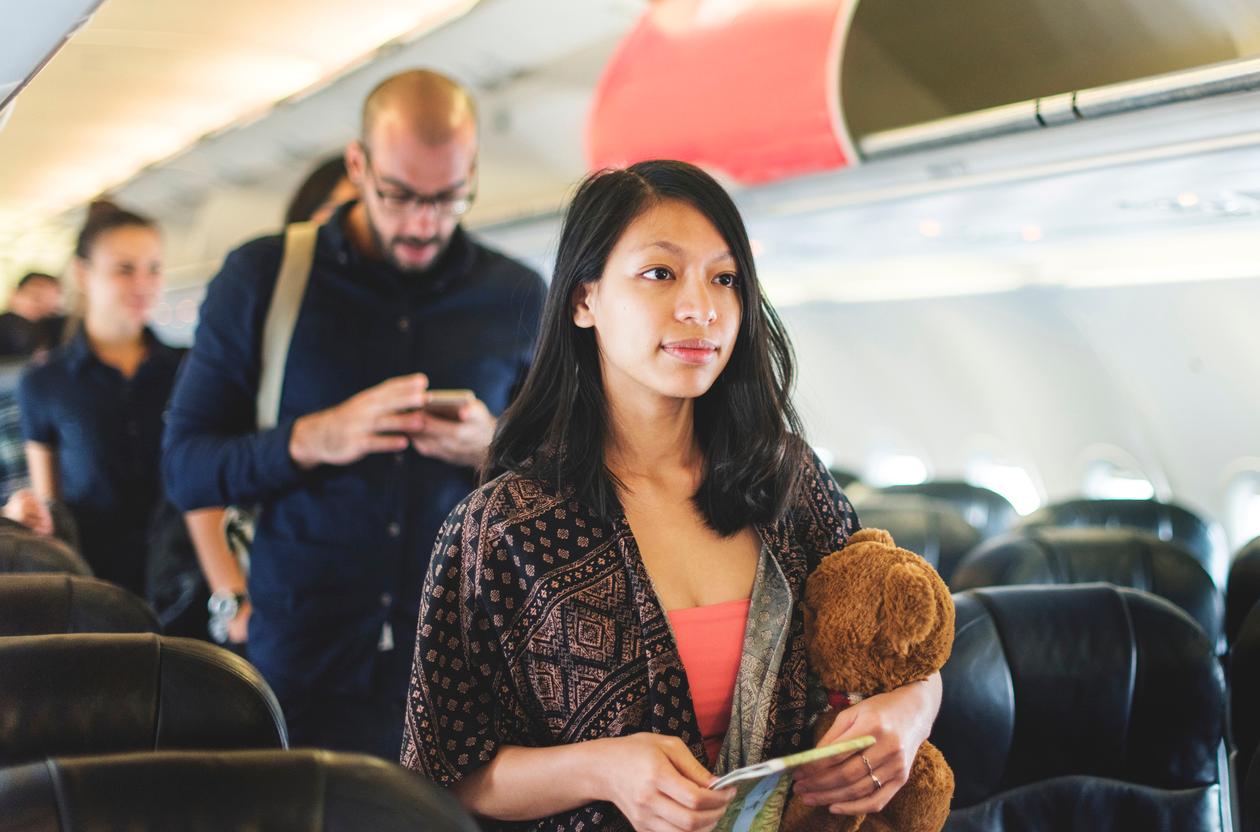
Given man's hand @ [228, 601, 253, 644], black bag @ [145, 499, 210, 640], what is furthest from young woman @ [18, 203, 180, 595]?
man's hand @ [228, 601, 253, 644]

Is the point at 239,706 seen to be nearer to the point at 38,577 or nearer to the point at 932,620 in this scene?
the point at 38,577

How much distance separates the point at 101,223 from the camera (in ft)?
14.2

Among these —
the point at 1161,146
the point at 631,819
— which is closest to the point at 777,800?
the point at 631,819

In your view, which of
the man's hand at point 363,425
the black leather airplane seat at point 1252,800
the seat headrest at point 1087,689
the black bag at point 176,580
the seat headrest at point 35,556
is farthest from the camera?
the black bag at point 176,580

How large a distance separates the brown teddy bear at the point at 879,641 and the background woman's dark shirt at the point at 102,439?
10.1 ft

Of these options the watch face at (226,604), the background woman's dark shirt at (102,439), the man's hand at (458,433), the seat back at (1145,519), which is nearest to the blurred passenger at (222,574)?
the watch face at (226,604)

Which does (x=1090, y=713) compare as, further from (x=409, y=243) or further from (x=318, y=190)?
(x=318, y=190)

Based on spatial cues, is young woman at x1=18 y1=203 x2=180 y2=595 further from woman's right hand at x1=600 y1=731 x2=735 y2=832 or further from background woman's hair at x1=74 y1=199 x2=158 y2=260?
woman's right hand at x1=600 y1=731 x2=735 y2=832

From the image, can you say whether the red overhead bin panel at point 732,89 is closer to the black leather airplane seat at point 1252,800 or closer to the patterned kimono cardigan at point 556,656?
the black leather airplane seat at point 1252,800

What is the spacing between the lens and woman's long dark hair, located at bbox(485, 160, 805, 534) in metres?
1.82

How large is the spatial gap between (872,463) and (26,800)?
8491 mm

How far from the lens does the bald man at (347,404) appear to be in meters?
2.62

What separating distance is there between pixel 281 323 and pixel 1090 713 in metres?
1.77

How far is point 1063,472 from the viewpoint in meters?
7.75
